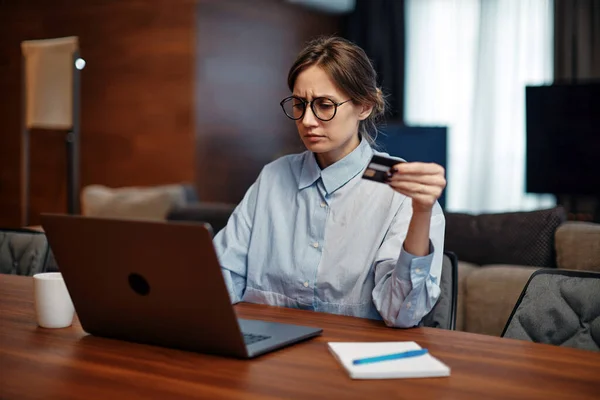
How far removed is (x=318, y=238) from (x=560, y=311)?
2.02 feet

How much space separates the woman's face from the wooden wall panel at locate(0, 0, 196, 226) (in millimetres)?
3524

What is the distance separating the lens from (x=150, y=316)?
4.25 feet

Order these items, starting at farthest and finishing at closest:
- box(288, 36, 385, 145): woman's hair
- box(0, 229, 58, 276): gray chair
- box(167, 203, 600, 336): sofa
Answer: box(167, 203, 600, 336): sofa < box(0, 229, 58, 276): gray chair < box(288, 36, 385, 145): woman's hair

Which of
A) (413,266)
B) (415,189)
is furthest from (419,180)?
(413,266)

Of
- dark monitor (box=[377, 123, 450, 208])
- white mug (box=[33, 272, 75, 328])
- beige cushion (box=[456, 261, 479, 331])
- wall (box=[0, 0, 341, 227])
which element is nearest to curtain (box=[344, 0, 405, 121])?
wall (box=[0, 0, 341, 227])

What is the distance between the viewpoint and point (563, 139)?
15.4 ft

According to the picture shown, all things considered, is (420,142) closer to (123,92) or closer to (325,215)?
(123,92)

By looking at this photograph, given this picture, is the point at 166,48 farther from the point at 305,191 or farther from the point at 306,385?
the point at 306,385

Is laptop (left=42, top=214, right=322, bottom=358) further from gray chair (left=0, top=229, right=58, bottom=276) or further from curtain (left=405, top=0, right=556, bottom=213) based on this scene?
curtain (left=405, top=0, right=556, bottom=213)

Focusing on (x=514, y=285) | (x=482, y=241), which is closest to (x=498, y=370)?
(x=514, y=285)

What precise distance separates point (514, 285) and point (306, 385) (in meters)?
2.14

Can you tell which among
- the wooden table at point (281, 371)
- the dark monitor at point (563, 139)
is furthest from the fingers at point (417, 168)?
the dark monitor at point (563, 139)

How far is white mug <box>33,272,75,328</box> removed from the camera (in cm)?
149

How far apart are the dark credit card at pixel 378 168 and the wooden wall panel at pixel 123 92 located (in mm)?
4097
